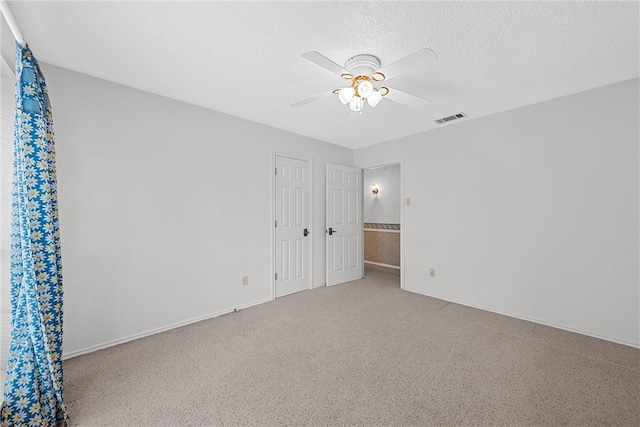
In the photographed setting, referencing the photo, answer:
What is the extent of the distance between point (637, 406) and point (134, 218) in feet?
13.4

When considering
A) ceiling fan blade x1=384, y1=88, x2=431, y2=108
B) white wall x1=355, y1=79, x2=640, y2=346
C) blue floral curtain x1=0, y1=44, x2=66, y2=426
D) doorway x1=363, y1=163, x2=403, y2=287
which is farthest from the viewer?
doorway x1=363, y1=163, x2=403, y2=287

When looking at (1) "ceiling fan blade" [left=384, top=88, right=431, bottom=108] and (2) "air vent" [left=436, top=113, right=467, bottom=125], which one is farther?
(2) "air vent" [left=436, top=113, right=467, bottom=125]

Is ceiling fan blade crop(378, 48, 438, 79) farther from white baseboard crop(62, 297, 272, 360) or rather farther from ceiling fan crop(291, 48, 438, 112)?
white baseboard crop(62, 297, 272, 360)

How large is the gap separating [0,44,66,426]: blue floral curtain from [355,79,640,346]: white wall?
3909mm

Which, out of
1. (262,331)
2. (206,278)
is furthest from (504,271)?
(206,278)

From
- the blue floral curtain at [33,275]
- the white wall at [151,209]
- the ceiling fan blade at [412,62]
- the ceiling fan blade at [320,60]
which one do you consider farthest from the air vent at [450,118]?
the blue floral curtain at [33,275]

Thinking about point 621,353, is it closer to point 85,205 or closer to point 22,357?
point 22,357

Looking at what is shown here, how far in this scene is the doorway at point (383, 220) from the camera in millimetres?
5719

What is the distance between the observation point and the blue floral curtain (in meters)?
1.48

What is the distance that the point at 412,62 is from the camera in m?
1.68

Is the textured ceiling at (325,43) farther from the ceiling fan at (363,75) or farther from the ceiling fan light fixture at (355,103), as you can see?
the ceiling fan light fixture at (355,103)

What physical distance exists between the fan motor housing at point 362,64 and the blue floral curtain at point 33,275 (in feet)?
6.69

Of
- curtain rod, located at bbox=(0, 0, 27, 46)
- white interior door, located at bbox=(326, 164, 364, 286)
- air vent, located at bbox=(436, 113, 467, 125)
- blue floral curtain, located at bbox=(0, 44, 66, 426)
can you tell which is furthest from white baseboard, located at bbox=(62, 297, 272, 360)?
air vent, located at bbox=(436, 113, 467, 125)

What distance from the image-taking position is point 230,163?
3273 mm
